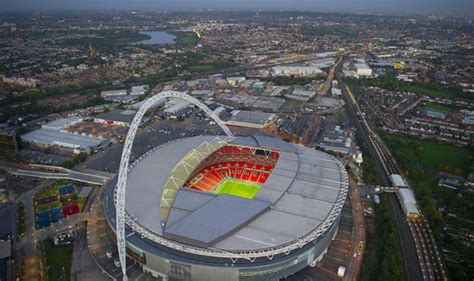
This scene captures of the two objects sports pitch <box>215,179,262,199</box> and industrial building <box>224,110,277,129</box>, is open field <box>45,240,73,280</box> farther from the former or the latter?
industrial building <box>224,110,277,129</box>

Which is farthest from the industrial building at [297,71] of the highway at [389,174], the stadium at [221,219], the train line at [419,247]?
the stadium at [221,219]

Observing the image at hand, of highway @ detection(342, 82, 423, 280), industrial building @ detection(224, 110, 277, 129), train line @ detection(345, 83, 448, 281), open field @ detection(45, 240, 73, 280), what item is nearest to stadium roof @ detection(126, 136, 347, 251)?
open field @ detection(45, 240, 73, 280)

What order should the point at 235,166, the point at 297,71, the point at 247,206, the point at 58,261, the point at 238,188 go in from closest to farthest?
the point at 247,206, the point at 58,261, the point at 238,188, the point at 235,166, the point at 297,71

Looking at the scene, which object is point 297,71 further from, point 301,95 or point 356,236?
point 356,236

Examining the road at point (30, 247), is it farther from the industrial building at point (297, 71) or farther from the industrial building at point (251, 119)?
the industrial building at point (297, 71)

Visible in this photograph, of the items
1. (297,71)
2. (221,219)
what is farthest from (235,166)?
(297,71)

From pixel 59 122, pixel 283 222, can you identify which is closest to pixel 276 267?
pixel 283 222

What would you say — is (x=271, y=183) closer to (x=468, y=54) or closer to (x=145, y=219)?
(x=145, y=219)
